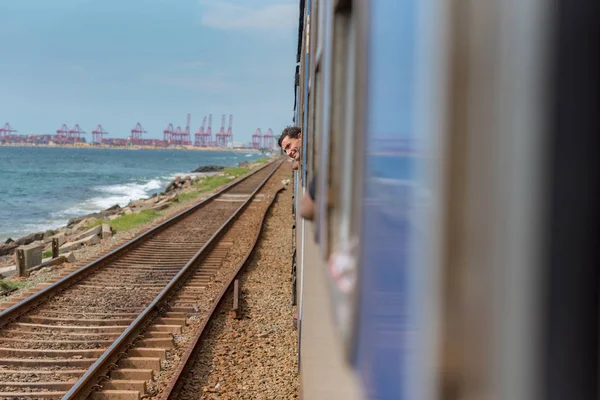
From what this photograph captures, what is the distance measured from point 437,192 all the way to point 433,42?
0.17 m

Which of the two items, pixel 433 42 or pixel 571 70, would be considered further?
pixel 433 42

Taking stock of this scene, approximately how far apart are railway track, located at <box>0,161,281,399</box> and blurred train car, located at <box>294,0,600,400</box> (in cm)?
544

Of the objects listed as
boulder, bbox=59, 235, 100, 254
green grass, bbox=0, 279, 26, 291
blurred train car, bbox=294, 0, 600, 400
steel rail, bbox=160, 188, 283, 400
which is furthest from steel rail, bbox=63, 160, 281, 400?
boulder, bbox=59, 235, 100, 254

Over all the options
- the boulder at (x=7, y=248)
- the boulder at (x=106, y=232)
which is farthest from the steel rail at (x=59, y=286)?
the boulder at (x=7, y=248)

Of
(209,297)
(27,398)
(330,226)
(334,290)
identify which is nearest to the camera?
(334,290)

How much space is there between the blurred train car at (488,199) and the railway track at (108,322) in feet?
17.9

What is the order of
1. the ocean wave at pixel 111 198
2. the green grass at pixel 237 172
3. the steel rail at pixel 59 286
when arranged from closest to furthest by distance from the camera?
the steel rail at pixel 59 286 → the ocean wave at pixel 111 198 → the green grass at pixel 237 172

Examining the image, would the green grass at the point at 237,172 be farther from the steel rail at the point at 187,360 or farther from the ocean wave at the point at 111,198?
the steel rail at the point at 187,360

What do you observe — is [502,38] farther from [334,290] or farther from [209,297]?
[209,297]

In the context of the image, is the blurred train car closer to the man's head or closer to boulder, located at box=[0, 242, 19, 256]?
the man's head

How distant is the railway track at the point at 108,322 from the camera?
241 inches

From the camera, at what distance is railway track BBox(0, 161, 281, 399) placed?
613cm

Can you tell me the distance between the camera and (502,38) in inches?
21.2

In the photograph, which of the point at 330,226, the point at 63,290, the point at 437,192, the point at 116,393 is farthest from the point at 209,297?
the point at 437,192
